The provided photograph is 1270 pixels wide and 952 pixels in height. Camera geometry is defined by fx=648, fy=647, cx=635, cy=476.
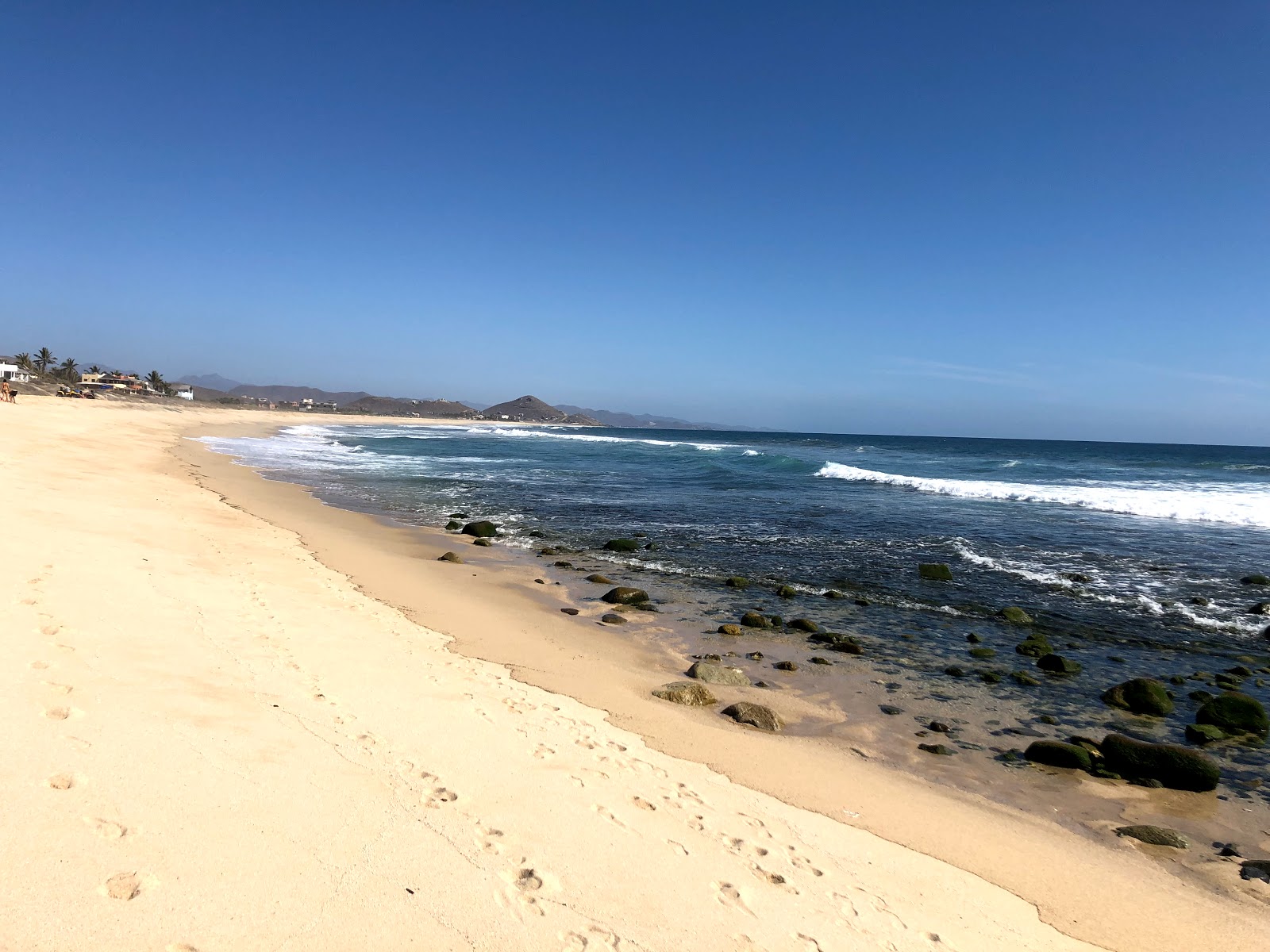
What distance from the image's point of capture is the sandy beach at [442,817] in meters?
2.89

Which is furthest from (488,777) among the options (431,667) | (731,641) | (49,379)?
(49,379)

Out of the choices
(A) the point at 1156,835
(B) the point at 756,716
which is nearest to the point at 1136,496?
(A) the point at 1156,835

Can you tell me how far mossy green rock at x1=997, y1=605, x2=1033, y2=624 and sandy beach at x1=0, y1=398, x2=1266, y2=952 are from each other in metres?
5.78

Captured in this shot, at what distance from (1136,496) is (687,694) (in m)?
27.7

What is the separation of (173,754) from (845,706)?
5.96m

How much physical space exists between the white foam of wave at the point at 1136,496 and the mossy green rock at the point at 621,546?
17643 mm

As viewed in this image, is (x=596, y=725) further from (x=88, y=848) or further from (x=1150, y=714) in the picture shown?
(x=1150, y=714)

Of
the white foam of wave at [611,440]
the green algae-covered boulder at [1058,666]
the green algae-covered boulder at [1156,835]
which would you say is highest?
the white foam of wave at [611,440]

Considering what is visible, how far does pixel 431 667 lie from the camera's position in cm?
654

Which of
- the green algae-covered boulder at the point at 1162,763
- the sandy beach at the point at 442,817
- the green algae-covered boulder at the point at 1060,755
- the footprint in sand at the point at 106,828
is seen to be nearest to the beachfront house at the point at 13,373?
the sandy beach at the point at 442,817

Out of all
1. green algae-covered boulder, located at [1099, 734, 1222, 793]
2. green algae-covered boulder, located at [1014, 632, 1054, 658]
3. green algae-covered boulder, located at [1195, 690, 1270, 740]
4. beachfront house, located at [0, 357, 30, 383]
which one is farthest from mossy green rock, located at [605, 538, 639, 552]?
beachfront house, located at [0, 357, 30, 383]

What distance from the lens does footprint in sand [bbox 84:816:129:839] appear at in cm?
299

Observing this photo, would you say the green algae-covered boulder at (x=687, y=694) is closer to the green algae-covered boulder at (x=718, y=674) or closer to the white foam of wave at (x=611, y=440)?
the green algae-covered boulder at (x=718, y=674)

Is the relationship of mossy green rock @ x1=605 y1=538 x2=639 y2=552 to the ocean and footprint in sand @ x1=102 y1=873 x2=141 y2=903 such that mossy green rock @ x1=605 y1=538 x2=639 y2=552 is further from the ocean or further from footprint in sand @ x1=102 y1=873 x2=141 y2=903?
footprint in sand @ x1=102 y1=873 x2=141 y2=903
